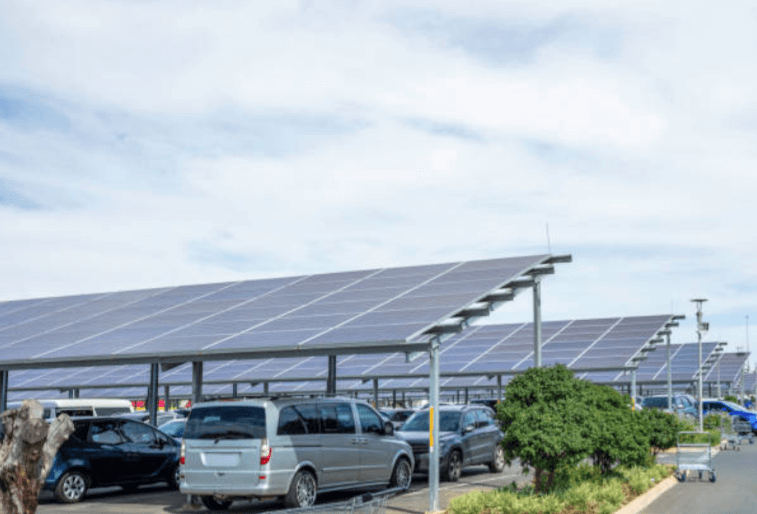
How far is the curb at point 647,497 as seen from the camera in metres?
15.8

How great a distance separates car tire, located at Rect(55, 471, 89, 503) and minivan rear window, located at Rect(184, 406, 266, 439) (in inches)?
152

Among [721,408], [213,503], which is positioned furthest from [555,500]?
[721,408]

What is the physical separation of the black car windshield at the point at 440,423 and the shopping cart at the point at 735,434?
15.4 m

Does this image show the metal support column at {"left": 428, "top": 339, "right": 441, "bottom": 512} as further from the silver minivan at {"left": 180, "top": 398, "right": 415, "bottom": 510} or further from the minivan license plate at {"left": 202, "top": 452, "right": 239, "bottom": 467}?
the minivan license plate at {"left": 202, "top": 452, "right": 239, "bottom": 467}

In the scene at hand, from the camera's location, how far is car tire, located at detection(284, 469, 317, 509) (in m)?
15.6

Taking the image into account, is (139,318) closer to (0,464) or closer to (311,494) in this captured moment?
(311,494)

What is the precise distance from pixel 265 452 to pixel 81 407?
1863 centimetres

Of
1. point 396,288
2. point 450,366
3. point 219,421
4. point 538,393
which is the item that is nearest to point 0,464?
point 219,421

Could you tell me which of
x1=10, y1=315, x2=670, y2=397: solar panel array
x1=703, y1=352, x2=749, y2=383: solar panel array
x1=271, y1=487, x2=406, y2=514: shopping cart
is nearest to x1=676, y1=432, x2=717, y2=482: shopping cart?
x1=271, y1=487, x2=406, y2=514: shopping cart

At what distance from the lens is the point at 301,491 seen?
15.9 metres

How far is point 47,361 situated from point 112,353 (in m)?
1.63

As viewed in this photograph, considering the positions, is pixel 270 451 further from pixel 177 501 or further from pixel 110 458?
pixel 110 458

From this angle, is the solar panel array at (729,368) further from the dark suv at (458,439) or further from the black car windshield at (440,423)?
the black car windshield at (440,423)

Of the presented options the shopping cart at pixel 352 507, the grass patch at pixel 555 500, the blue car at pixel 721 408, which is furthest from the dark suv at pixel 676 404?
the shopping cart at pixel 352 507
